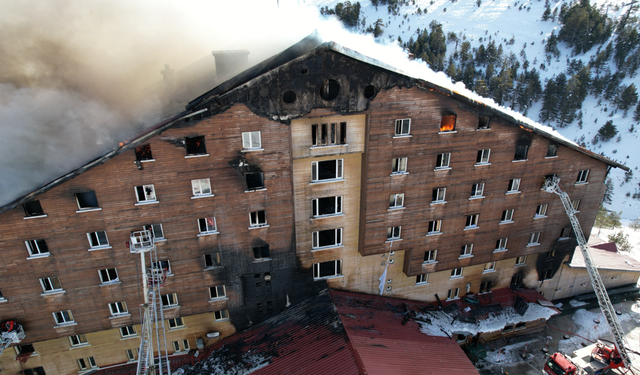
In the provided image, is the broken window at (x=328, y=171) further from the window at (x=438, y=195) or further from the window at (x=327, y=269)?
the window at (x=438, y=195)

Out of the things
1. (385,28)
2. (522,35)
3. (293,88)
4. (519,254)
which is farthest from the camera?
(385,28)

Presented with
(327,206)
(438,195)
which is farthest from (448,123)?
(327,206)

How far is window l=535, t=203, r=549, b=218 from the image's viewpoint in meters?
29.2

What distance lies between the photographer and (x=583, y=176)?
94.5ft

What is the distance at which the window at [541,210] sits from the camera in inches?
1148

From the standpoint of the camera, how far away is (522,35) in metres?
166

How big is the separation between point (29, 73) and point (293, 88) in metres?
23.5

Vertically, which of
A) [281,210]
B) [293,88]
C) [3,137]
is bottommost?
[281,210]

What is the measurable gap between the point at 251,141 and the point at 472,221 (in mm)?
18213

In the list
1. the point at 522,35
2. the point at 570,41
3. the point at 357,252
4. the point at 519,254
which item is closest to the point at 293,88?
the point at 357,252

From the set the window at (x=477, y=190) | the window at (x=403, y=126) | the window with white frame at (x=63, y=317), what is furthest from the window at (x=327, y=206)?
the window with white frame at (x=63, y=317)

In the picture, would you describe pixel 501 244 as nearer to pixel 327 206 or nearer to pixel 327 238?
pixel 327 238

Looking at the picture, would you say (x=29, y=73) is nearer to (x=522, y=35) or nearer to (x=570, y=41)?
(x=570, y=41)

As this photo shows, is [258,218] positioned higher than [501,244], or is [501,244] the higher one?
[258,218]
